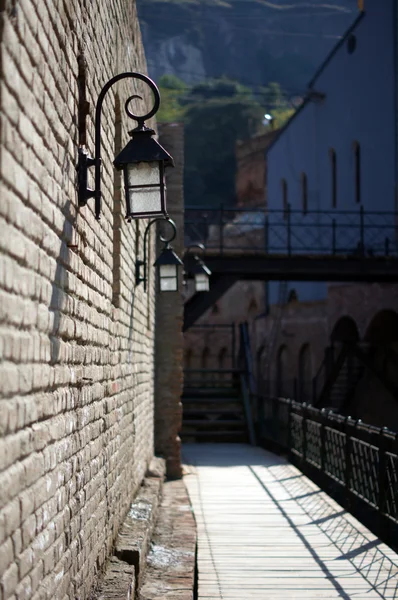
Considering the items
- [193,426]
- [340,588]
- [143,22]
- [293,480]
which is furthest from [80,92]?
[143,22]

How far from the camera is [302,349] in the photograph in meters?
30.3

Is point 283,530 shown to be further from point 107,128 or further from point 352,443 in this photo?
point 107,128

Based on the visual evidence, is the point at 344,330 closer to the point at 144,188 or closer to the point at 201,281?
the point at 201,281

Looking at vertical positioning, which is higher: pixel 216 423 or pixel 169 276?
pixel 169 276

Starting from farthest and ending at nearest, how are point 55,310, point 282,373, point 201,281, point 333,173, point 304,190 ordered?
1. point 282,373
2. point 304,190
3. point 333,173
4. point 201,281
5. point 55,310

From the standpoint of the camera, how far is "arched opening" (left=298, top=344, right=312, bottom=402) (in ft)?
94.2

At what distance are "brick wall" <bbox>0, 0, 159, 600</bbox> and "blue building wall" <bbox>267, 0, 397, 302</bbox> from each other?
49.5ft

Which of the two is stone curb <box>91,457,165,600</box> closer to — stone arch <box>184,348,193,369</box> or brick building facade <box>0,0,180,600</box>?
brick building facade <box>0,0,180,600</box>

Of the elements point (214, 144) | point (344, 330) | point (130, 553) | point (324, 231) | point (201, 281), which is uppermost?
point (214, 144)

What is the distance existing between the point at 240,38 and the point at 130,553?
9790 centimetres

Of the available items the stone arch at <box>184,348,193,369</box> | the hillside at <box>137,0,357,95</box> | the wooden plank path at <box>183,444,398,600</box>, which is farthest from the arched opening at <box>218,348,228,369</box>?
the hillside at <box>137,0,357,95</box>

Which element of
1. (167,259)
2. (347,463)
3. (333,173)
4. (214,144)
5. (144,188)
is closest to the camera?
(144,188)

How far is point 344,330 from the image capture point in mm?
25281

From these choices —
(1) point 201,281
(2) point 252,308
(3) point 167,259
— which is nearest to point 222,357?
(2) point 252,308
